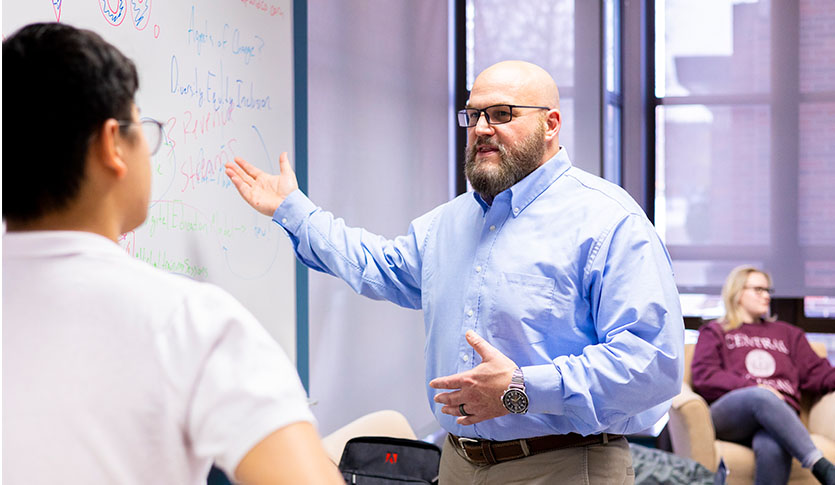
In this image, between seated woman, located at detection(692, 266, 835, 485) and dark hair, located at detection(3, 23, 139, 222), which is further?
seated woman, located at detection(692, 266, 835, 485)

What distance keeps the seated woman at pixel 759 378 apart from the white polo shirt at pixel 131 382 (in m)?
3.58

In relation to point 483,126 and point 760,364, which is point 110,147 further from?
point 760,364

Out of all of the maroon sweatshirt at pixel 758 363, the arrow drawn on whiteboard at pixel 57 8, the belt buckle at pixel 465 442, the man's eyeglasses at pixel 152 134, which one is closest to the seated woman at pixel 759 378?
the maroon sweatshirt at pixel 758 363

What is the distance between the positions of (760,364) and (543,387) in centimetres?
298

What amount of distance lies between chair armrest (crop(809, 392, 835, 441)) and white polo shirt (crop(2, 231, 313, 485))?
3973 millimetres

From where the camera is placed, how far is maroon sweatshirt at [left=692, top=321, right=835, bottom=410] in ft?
13.3

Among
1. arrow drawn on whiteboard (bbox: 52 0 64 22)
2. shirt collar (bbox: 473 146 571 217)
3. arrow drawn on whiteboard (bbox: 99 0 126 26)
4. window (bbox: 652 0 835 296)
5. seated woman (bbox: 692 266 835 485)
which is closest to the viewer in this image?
arrow drawn on whiteboard (bbox: 52 0 64 22)

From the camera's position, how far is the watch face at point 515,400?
161 centimetres

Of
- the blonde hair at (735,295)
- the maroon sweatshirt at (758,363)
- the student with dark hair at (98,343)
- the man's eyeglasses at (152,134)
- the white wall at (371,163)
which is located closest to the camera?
the student with dark hair at (98,343)

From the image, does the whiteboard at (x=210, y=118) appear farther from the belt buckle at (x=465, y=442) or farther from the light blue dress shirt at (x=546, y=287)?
the belt buckle at (x=465, y=442)

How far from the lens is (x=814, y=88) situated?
16.4 ft

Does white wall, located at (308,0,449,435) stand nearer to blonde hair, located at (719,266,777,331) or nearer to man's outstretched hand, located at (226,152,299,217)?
man's outstretched hand, located at (226,152,299,217)

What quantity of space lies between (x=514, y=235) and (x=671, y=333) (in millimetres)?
418

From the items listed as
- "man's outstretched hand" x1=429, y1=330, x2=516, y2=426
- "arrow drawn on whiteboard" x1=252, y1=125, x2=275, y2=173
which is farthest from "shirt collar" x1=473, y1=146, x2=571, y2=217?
"arrow drawn on whiteboard" x1=252, y1=125, x2=275, y2=173
